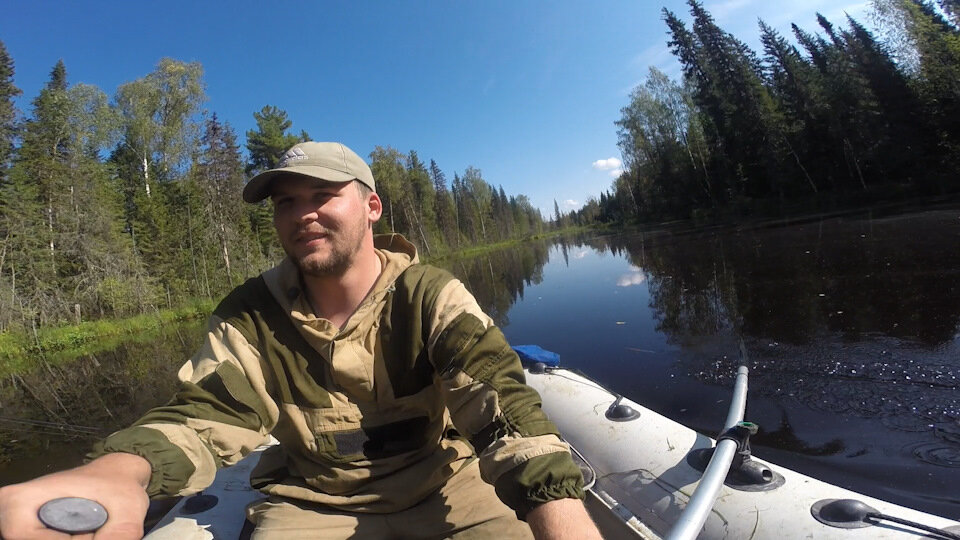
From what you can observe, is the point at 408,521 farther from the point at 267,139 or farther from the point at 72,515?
the point at 267,139

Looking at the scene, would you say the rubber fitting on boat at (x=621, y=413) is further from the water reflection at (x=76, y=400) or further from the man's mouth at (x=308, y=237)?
the water reflection at (x=76, y=400)

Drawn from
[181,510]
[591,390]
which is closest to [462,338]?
[181,510]

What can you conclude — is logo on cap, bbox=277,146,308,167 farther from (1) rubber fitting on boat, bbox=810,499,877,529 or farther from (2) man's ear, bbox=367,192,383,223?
(1) rubber fitting on boat, bbox=810,499,877,529

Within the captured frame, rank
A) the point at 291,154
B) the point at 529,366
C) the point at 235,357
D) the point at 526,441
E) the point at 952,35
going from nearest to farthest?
the point at 526,441
the point at 235,357
the point at 291,154
the point at 529,366
the point at 952,35

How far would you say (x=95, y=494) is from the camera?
105 centimetres

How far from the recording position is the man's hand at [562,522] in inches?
46.9

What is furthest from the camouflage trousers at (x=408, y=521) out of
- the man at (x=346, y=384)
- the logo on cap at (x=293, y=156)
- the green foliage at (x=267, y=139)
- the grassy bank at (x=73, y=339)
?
the green foliage at (x=267, y=139)

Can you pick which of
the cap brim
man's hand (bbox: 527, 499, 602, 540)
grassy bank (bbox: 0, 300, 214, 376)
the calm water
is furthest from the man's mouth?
grassy bank (bbox: 0, 300, 214, 376)

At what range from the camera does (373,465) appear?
173 cm

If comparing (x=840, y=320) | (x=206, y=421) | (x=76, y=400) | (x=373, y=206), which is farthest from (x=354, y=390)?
(x=76, y=400)

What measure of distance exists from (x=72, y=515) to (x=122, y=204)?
3324 cm

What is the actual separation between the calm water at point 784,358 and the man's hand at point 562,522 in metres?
2.59

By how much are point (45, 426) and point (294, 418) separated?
810cm

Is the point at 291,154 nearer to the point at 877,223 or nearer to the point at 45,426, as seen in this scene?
the point at 45,426
